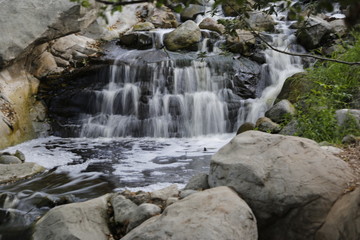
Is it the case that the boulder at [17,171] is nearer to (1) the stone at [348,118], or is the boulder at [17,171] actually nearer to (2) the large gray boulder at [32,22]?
(2) the large gray boulder at [32,22]

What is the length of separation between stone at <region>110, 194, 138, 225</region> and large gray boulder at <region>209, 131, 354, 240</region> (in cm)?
84

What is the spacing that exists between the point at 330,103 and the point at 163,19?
939cm

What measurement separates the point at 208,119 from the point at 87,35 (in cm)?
586

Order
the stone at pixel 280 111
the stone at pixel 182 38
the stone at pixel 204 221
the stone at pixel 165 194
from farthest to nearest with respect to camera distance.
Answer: the stone at pixel 182 38 < the stone at pixel 280 111 < the stone at pixel 165 194 < the stone at pixel 204 221

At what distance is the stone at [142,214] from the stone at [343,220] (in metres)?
1.39

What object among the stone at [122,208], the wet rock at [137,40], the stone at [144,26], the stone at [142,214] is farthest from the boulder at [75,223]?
the stone at [144,26]

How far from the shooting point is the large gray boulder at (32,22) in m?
8.81

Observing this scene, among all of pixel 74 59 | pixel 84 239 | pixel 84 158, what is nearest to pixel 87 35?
pixel 74 59

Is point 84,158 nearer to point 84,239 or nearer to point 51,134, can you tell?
point 51,134

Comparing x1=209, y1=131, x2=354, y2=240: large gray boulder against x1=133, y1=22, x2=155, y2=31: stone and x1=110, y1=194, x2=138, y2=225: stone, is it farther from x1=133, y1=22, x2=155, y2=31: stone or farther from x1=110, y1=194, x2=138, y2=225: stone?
Result: x1=133, y1=22, x2=155, y2=31: stone

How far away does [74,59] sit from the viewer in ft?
35.9

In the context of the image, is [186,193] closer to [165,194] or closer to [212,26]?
[165,194]

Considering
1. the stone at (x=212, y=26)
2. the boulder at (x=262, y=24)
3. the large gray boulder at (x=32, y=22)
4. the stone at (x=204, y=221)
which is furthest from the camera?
the boulder at (x=262, y=24)

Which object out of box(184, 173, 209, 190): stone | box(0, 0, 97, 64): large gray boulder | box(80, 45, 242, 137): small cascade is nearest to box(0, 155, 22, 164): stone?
box(80, 45, 242, 137): small cascade
